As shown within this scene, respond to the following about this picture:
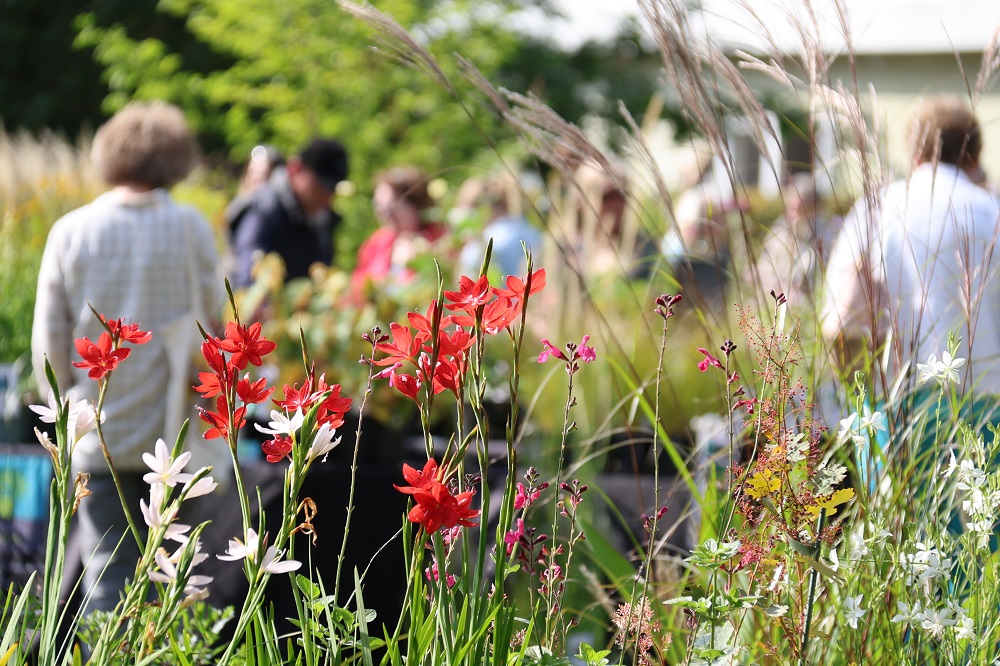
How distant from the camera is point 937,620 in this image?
1.06 meters

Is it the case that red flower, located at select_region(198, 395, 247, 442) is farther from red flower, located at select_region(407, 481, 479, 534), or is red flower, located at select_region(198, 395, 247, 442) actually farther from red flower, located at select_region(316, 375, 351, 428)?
red flower, located at select_region(407, 481, 479, 534)

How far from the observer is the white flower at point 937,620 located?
1060 mm

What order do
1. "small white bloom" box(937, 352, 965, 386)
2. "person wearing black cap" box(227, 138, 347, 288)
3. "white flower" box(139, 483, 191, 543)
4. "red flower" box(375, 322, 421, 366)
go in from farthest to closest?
"person wearing black cap" box(227, 138, 347, 288), "small white bloom" box(937, 352, 965, 386), "red flower" box(375, 322, 421, 366), "white flower" box(139, 483, 191, 543)

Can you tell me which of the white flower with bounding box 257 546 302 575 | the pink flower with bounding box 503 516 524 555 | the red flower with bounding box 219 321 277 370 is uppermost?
the red flower with bounding box 219 321 277 370

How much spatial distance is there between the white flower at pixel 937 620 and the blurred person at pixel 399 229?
356 centimetres

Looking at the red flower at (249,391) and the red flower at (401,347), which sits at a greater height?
the red flower at (401,347)

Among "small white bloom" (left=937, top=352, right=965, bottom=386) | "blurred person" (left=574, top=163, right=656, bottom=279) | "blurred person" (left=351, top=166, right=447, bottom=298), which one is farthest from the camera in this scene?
"blurred person" (left=351, top=166, right=447, bottom=298)

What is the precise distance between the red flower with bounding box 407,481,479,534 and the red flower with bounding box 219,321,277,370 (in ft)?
0.63

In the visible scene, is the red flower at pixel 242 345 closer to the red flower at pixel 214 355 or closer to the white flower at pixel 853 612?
the red flower at pixel 214 355

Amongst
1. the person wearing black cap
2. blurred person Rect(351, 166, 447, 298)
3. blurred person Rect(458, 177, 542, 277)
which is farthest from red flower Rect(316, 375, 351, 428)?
the person wearing black cap

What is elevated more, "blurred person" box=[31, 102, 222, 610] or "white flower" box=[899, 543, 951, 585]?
"white flower" box=[899, 543, 951, 585]

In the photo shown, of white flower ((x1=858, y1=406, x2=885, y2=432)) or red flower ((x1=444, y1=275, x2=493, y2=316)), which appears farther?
white flower ((x1=858, y1=406, x2=885, y2=432))

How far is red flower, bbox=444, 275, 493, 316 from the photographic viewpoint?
3.37ft

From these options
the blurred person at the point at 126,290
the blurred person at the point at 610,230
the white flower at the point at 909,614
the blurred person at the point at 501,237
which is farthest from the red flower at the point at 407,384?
the blurred person at the point at 501,237
